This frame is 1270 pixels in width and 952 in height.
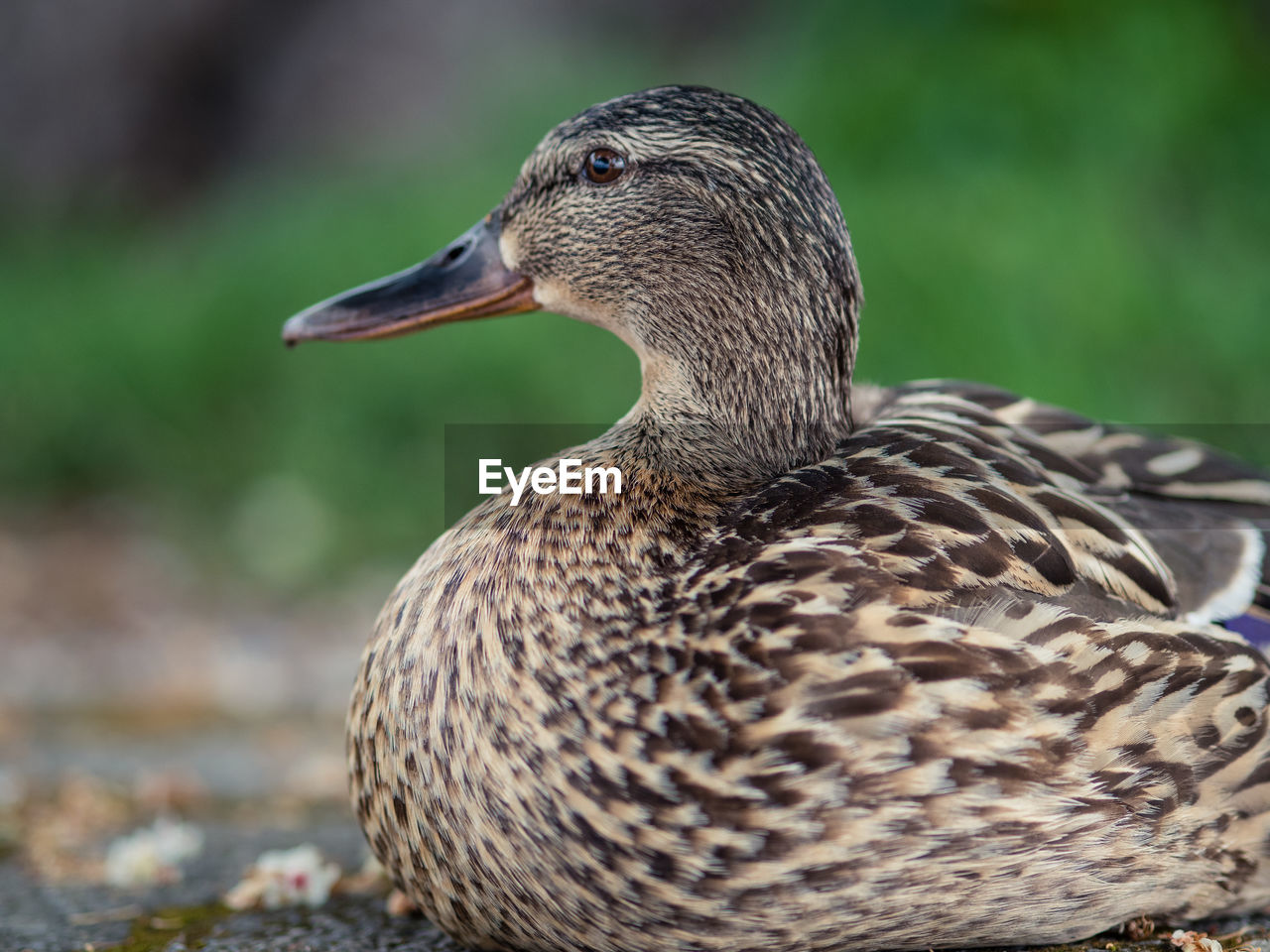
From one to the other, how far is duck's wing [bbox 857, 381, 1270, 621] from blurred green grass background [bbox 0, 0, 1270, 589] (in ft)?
9.38

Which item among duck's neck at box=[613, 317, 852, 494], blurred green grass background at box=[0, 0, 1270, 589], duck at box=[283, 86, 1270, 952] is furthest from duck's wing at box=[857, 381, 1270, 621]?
blurred green grass background at box=[0, 0, 1270, 589]

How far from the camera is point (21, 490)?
260 inches

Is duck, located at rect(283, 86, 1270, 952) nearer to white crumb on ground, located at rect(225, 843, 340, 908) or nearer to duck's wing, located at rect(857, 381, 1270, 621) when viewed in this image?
duck's wing, located at rect(857, 381, 1270, 621)

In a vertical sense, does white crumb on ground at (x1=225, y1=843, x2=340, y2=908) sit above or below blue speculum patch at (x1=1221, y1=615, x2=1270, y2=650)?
below

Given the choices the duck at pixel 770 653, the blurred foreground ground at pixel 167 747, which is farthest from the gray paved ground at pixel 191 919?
the duck at pixel 770 653

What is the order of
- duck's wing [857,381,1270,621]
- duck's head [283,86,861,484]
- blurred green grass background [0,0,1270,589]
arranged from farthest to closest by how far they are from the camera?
1. blurred green grass background [0,0,1270,589]
2. duck's head [283,86,861,484]
3. duck's wing [857,381,1270,621]

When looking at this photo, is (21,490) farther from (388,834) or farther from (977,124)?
(977,124)

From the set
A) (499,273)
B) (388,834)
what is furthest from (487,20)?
(388,834)

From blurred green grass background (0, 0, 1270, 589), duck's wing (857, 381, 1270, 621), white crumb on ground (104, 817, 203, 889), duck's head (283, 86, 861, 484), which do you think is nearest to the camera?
duck's wing (857, 381, 1270, 621)

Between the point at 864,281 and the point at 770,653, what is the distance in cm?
463

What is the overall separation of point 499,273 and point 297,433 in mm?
3769

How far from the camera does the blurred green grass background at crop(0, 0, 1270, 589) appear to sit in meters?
6.38

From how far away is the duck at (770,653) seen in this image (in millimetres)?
2180

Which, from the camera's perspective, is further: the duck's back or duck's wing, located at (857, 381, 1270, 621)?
duck's wing, located at (857, 381, 1270, 621)
